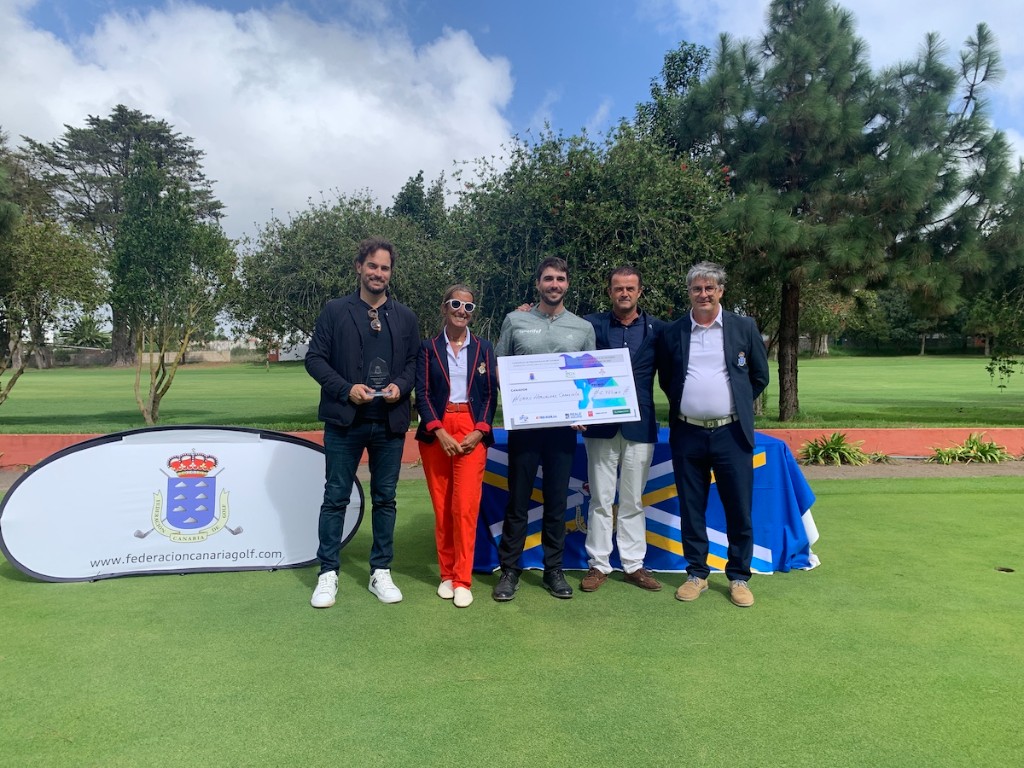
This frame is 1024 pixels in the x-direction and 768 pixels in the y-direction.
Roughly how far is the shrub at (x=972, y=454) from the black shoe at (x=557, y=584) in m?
Result: 7.04

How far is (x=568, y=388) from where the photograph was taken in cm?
407

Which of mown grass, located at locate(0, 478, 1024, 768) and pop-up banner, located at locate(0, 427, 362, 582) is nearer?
mown grass, located at locate(0, 478, 1024, 768)

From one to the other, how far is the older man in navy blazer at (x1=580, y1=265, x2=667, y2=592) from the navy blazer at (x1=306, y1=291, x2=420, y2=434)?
3.79ft

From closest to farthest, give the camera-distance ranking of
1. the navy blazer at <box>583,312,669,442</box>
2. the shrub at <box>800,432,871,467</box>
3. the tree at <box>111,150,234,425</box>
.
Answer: the navy blazer at <box>583,312,669,442</box>
the shrub at <box>800,432,871,467</box>
the tree at <box>111,150,234,425</box>

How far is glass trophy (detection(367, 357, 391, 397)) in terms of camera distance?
3.98 metres

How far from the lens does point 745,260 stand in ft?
39.2

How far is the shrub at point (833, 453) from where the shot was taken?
894cm

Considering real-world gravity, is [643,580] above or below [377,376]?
below

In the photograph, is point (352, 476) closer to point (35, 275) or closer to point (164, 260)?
point (164, 260)

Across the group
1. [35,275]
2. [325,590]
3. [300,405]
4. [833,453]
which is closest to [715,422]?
[325,590]

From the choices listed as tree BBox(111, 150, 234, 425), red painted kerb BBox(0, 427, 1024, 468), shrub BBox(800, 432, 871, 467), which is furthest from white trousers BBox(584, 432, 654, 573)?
tree BBox(111, 150, 234, 425)

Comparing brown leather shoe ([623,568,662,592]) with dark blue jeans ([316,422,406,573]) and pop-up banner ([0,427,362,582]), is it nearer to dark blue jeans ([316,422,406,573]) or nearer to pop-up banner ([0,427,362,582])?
dark blue jeans ([316,422,406,573])

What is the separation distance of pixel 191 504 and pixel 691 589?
10.5 ft

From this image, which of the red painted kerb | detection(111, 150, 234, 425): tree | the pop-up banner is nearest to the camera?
the pop-up banner
